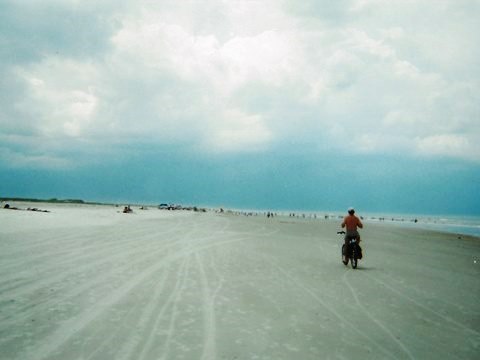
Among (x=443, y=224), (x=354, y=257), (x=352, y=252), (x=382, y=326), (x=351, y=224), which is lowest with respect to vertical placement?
(x=382, y=326)

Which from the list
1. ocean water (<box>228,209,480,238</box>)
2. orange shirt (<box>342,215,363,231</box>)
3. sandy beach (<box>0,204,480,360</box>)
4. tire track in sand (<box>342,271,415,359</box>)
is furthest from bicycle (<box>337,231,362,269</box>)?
ocean water (<box>228,209,480,238</box>)

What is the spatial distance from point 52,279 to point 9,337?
4.25 metres

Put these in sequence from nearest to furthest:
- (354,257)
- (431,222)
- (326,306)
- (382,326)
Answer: (382,326)
(326,306)
(354,257)
(431,222)

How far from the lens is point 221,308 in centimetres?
813

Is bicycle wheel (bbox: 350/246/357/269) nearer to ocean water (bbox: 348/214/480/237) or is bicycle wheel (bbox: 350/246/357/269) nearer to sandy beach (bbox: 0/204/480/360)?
sandy beach (bbox: 0/204/480/360)

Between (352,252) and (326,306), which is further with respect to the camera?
(352,252)

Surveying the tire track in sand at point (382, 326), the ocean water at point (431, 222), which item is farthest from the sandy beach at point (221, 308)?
the ocean water at point (431, 222)

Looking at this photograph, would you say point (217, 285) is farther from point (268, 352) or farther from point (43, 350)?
point (43, 350)

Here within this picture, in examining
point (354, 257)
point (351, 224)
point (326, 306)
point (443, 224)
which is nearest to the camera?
point (326, 306)

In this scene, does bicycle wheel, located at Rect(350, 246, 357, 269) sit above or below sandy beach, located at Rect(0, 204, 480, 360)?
above

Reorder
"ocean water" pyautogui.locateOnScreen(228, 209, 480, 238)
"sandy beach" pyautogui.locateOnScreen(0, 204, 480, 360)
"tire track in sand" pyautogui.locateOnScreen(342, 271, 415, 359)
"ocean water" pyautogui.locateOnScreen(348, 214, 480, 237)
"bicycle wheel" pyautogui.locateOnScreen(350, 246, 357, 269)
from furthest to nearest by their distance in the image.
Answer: "ocean water" pyautogui.locateOnScreen(228, 209, 480, 238) → "ocean water" pyautogui.locateOnScreen(348, 214, 480, 237) → "bicycle wheel" pyautogui.locateOnScreen(350, 246, 357, 269) → "tire track in sand" pyautogui.locateOnScreen(342, 271, 415, 359) → "sandy beach" pyautogui.locateOnScreen(0, 204, 480, 360)

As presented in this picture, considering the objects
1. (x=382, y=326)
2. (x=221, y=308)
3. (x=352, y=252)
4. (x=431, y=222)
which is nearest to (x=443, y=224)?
(x=431, y=222)

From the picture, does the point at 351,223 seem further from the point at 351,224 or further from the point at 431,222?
the point at 431,222

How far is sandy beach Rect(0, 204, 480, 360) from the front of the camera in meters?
5.92
